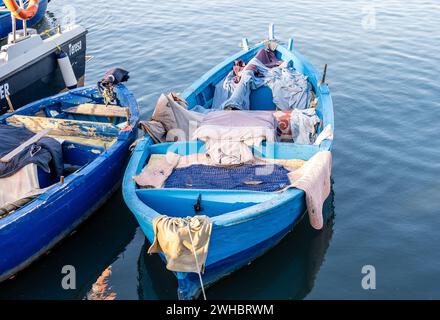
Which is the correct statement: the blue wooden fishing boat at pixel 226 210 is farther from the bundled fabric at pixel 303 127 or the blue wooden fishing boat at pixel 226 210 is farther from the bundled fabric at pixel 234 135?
the bundled fabric at pixel 303 127

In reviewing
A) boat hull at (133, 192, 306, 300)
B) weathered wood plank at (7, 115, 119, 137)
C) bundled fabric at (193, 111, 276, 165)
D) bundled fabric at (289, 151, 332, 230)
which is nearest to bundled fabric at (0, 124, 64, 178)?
weathered wood plank at (7, 115, 119, 137)

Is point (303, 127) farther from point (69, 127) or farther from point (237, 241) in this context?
point (69, 127)

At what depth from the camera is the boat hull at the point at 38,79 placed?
472 inches

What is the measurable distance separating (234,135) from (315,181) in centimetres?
191

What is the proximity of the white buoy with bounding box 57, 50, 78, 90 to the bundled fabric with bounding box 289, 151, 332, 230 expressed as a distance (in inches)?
335

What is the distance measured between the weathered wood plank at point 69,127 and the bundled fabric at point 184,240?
3823mm

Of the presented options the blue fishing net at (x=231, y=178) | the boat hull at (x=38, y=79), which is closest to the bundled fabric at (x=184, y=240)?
the blue fishing net at (x=231, y=178)

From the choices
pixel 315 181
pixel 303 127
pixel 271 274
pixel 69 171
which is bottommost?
pixel 271 274

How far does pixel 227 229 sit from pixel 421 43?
15.0 metres

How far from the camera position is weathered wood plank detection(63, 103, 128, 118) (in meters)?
10.9

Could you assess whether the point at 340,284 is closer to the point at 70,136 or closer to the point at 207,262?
the point at 207,262

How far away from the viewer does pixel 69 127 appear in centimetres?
998

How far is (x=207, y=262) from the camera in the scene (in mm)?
7020

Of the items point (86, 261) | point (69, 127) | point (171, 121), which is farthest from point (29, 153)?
point (171, 121)
